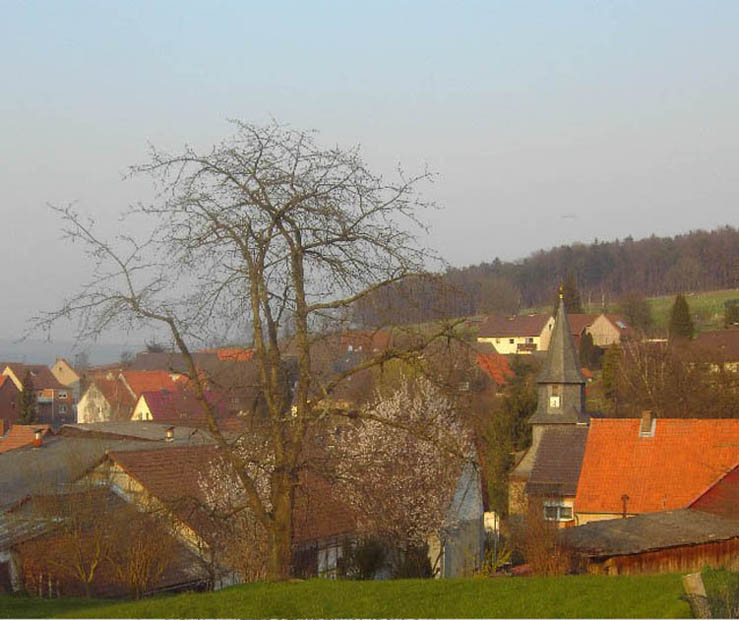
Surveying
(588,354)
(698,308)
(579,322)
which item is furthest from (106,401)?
(698,308)

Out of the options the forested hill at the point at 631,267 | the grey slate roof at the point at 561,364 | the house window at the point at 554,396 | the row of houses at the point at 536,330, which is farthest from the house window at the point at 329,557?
the forested hill at the point at 631,267

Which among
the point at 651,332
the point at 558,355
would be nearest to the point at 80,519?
the point at 558,355

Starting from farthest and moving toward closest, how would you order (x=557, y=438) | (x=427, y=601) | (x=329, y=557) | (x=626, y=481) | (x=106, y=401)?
(x=106, y=401) < (x=557, y=438) < (x=626, y=481) < (x=329, y=557) < (x=427, y=601)

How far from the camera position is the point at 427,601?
Result: 10227 mm

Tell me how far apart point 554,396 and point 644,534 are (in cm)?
1939

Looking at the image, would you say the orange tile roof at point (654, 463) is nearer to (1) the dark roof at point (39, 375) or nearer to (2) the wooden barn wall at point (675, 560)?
(2) the wooden barn wall at point (675, 560)

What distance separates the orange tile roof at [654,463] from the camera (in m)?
28.1

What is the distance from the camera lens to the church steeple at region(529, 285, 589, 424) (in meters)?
37.6

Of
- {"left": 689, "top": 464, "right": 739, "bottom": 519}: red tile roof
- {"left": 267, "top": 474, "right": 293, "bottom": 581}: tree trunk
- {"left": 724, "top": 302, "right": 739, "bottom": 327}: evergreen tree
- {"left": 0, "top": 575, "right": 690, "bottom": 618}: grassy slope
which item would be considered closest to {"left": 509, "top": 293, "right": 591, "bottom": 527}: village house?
{"left": 689, "top": 464, "right": 739, "bottom": 519}: red tile roof

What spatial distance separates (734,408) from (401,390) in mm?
23355

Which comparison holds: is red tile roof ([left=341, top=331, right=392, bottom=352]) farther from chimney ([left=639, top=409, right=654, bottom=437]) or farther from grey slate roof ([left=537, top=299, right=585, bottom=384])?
grey slate roof ([left=537, top=299, right=585, bottom=384])

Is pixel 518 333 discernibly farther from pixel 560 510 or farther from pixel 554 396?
pixel 560 510

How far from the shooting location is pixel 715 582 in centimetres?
1130

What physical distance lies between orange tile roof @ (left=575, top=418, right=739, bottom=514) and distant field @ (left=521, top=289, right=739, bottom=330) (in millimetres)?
57638
